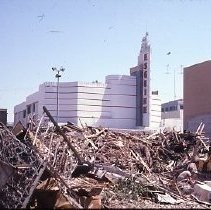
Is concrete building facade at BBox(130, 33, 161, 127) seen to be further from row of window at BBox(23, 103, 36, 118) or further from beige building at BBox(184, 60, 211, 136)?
row of window at BBox(23, 103, 36, 118)

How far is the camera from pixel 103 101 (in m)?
80.2

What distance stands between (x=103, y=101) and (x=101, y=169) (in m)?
68.7

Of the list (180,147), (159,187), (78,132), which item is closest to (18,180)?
(159,187)

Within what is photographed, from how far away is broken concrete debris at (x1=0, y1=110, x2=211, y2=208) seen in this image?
26.6ft

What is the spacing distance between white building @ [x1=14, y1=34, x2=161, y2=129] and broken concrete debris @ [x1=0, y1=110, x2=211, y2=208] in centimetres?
5954

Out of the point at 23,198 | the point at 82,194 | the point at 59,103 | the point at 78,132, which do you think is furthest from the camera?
the point at 59,103

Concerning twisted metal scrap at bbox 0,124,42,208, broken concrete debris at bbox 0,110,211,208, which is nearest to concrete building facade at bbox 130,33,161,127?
broken concrete debris at bbox 0,110,211,208

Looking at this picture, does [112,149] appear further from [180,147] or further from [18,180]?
[18,180]

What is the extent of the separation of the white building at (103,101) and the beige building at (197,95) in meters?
23.7

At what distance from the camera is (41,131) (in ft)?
46.6

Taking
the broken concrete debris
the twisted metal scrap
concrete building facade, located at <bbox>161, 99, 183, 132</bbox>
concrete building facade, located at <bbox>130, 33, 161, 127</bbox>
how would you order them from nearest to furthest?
the twisted metal scrap < the broken concrete debris < concrete building facade, located at <bbox>130, 33, 161, 127</bbox> < concrete building facade, located at <bbox>161, 99, 183, 132</bbox>

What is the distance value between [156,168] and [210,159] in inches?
69.5

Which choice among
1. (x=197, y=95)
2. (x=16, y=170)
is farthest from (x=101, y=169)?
(x=197, y=95)

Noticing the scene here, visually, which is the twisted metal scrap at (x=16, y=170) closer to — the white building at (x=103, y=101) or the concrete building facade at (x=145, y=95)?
the concrete building facade at (x=145, y=95)
